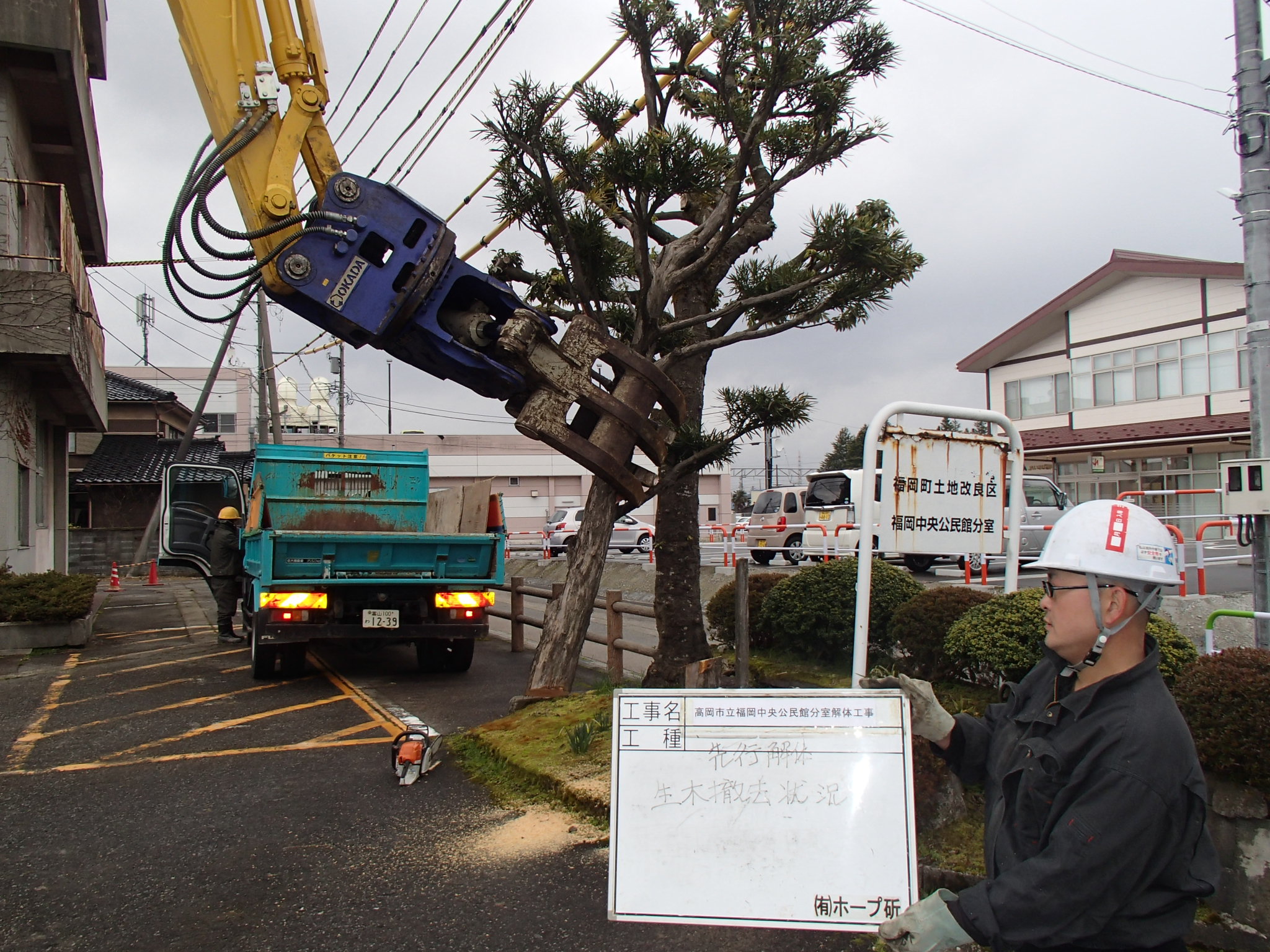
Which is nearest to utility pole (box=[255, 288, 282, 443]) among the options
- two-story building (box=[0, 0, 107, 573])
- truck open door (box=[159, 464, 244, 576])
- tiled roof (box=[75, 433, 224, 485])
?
tiled roof (box=[75, 433, 224, 485])

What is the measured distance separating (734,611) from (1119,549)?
6522 mm

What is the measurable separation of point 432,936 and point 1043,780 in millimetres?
2722

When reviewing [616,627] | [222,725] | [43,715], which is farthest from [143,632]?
[616,627]

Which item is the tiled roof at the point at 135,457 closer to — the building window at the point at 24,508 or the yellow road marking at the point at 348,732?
the building window at the point at 24,508

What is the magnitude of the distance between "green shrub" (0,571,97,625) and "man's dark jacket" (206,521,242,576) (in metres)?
1.72

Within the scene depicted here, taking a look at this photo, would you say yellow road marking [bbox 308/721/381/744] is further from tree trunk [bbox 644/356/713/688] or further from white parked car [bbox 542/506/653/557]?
white parked car [bbox 542/506/653/557]

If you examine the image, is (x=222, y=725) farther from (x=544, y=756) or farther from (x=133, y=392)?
(x=133, y=392)

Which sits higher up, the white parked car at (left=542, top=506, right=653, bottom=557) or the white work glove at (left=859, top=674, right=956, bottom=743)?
the white work glove at (left=859, top=674, right=956, bottom=743)

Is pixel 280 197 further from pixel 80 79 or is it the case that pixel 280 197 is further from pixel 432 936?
pixel 80 79

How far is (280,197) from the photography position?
5070mm

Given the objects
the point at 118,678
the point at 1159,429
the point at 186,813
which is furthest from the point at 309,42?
the point at 1159,429

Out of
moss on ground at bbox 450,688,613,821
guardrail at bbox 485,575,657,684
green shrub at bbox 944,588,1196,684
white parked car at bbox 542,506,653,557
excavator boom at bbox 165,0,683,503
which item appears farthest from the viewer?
white parked car at bbox 542,506,653,557

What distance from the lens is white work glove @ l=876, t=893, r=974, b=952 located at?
2.18m

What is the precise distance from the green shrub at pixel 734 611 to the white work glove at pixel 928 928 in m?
5.99
